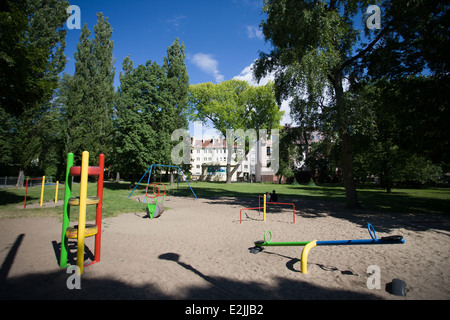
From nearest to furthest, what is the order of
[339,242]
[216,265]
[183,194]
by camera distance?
[339,242], [216,265], [183,194]

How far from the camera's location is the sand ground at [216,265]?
3559 millimetres

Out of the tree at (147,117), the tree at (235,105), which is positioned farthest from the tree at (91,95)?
the tree at (235,105)

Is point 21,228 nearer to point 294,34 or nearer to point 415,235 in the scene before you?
point 415,235

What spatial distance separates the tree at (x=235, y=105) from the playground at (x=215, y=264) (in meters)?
29.9

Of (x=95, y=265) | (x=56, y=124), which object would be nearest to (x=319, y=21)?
(x=95, y=265)

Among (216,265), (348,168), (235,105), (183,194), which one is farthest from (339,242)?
(235,105)

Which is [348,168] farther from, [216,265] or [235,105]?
[235,105]

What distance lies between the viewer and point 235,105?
3631 centimetres

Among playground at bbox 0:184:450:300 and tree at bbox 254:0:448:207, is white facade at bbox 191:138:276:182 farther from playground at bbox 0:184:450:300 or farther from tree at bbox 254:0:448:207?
playground at bbox 0:184:450:300

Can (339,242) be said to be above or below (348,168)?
below

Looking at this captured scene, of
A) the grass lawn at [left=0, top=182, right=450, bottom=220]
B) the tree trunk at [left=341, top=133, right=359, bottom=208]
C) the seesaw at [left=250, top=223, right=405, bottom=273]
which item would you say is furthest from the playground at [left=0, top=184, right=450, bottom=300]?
the tree trunk at [left=341, top=133, right=359, bottom=208]

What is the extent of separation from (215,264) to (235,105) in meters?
33.6

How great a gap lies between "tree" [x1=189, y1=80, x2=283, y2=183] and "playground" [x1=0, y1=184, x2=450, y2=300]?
1177 inches
